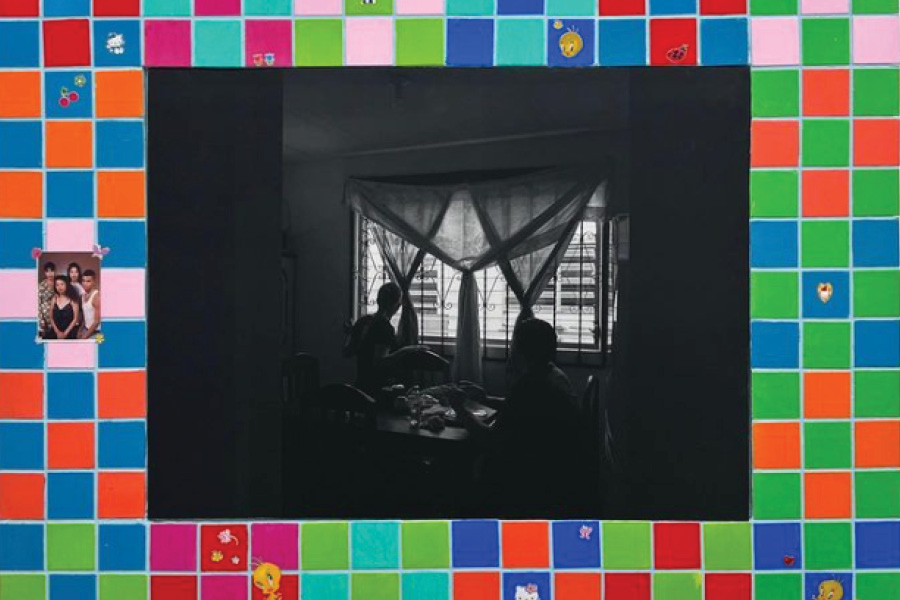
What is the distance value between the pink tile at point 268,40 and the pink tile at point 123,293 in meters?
0.52

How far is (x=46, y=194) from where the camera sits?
1.39 meters

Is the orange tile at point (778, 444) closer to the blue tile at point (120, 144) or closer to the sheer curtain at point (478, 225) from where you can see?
the sheer curtain at point (478, 225)

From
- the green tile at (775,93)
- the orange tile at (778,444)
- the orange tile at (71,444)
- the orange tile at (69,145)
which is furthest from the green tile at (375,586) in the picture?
the green tile at (775,93)

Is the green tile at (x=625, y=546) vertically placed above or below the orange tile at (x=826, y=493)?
below

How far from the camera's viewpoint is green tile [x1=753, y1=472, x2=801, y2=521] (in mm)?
1390

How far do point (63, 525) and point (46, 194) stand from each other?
2.33 feet

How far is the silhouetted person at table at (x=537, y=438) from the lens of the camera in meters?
1.36

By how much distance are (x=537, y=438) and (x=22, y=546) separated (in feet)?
3.72

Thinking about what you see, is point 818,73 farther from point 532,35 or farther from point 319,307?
point 319,307

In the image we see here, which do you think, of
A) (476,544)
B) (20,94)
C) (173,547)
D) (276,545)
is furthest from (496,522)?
(20,94)

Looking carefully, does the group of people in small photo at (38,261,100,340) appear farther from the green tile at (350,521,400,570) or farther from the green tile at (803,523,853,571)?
the green tile at (803,523,853,571)

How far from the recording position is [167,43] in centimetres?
139

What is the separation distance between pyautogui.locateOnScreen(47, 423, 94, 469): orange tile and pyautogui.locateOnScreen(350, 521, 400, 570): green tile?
1.94 feet

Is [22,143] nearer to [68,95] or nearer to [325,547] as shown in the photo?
[68,95]
